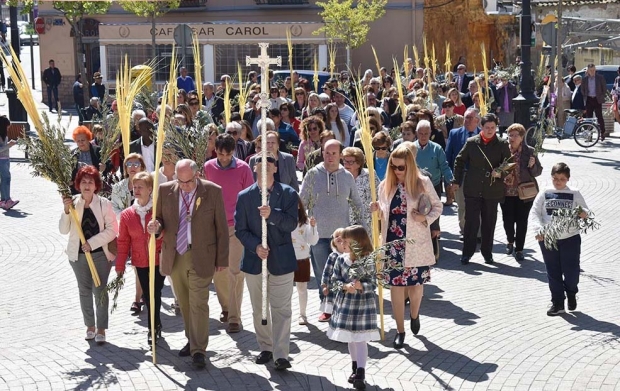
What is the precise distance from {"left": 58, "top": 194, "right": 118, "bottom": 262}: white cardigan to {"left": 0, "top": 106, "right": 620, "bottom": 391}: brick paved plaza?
805 millimetres

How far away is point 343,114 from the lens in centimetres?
1800

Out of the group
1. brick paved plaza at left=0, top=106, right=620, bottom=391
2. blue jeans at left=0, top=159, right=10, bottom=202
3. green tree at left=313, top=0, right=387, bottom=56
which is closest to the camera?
brick paved plaza at left=0, top=106, right=620, bottom=391

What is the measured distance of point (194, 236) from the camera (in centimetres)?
895

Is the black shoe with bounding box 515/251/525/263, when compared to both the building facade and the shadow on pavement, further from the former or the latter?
the building facade

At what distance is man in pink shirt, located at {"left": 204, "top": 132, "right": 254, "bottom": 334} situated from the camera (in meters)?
10.1

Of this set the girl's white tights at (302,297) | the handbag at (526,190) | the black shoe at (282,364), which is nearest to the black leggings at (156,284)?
the girl's white tights at (302,297)

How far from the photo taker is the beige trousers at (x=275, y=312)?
8.86 m

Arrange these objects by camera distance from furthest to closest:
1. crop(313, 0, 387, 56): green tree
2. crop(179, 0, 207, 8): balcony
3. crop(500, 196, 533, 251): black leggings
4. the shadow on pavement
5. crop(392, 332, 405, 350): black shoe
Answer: crop(179, 0, 207, 8): balcony → crop(313, 0, 387, 56): green tree → crop(500, 196, 533, 251): black leggings → crop(392, 332, 405, 350): black shoe → the shadow on pavement

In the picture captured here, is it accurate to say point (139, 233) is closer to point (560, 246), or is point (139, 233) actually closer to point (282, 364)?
point (282, 364)

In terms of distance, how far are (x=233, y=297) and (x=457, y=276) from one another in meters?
3.26

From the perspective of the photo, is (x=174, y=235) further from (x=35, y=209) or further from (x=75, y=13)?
(x=75, y=13)

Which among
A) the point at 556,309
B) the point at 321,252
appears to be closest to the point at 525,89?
the point at 556,309

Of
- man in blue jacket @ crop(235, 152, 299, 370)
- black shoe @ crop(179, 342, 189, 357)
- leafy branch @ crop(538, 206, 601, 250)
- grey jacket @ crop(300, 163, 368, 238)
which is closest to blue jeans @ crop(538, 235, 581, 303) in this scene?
leafy branch @ crop(538, 206, 601, 250)

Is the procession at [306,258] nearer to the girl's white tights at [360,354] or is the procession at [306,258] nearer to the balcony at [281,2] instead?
the girl's white tights at [360,354]
